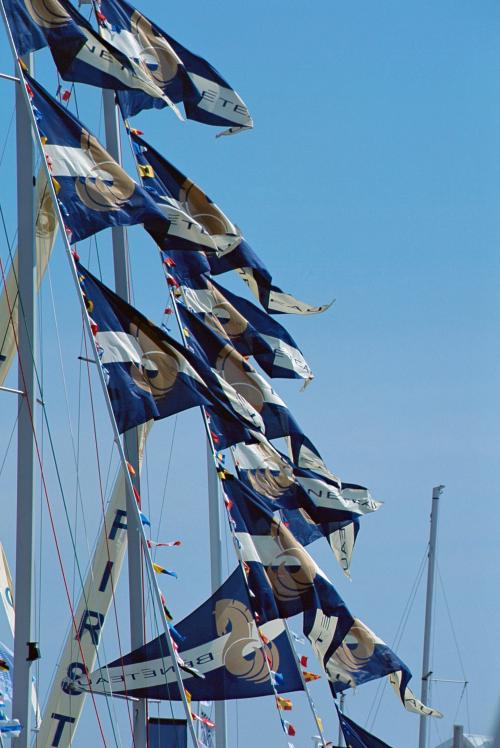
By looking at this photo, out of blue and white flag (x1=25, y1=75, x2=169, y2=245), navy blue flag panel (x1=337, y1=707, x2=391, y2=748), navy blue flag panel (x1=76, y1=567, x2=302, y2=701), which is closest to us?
blue and white flag (x1=25, y1=75, x2=169, y2=245)

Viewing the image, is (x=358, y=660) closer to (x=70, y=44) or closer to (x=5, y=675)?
(x=5, y=675)

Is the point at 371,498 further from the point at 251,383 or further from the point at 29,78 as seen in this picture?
the point at 29,78

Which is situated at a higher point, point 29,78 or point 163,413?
point 29,78

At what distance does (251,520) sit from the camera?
15648 millimetres

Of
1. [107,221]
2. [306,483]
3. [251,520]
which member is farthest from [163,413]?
[306,483]

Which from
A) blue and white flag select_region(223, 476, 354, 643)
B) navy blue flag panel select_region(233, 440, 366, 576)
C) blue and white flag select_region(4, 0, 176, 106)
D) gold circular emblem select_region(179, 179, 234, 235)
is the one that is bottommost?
blue and white flag select_region(223, 476, 354, 643)

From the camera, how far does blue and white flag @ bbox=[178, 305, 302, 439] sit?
16.5m

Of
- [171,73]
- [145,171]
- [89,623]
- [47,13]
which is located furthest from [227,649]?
[47,13]

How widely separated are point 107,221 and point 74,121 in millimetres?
901

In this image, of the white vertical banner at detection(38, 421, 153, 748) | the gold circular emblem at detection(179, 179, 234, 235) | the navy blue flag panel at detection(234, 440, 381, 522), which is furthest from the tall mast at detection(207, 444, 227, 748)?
the gold circular emblem at detection(179, 179, 234, 235)

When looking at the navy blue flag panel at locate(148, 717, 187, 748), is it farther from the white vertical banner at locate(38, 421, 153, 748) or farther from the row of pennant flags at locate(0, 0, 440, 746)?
the row of pennant flags at locate(0, 0, 440, 746)

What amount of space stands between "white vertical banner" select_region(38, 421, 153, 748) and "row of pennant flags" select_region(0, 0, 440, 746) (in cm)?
295

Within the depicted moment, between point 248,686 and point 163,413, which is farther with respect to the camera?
point 248,686

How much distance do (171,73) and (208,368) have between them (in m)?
3.54
